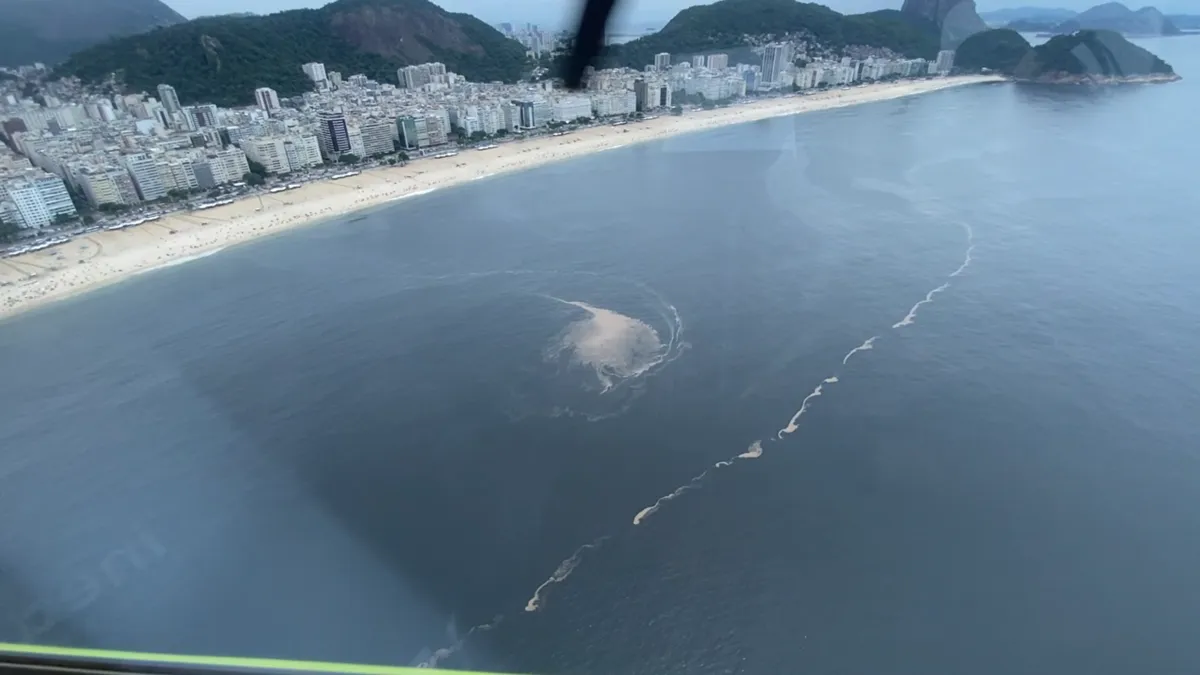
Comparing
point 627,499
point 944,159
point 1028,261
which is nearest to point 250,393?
point 627,499

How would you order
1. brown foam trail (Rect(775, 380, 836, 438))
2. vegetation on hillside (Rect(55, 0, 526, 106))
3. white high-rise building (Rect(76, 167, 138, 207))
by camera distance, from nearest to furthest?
1. brown foam trail (Rect(775, 380, 836, 438))
2. white high-rise building (Rect(76, 167, 138, 207))
3. vegetation on hillside (Rect(55, 0, 526, 106))

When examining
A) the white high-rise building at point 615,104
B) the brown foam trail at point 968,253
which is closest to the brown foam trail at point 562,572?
the brown foam trail at point 968,253

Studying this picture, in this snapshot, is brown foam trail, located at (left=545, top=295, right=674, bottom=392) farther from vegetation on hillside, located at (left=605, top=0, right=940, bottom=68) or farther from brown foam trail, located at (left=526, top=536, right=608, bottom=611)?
vegetation on hillside, located at (left=605, top=0, right=940, bottom=68)

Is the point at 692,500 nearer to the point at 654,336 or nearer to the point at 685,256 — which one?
the point at 654,336

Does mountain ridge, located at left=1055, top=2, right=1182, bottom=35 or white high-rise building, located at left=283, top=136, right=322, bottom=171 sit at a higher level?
mountain ridge, located at left=1055, top=2, right=1182, bottom=35

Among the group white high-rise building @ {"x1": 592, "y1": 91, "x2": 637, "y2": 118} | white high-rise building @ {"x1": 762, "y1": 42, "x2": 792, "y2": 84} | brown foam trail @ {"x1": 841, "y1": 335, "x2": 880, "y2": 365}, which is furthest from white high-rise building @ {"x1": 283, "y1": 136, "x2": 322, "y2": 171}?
white high-rise building @ {"x1": 762, "y1": 42, "x2": 792, "y2": 84}

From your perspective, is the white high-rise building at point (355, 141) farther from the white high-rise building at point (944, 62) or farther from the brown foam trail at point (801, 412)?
the white high-rise building at point (944, 62)

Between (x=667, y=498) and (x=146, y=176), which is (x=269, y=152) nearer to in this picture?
(x=146, y=176)
